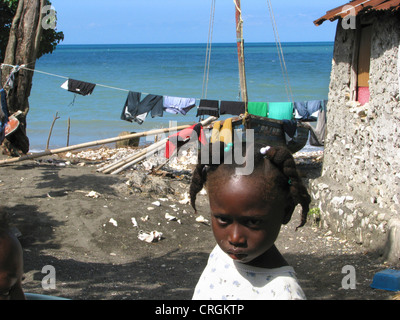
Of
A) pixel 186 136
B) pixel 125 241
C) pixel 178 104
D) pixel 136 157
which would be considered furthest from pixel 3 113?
pixel 125 241

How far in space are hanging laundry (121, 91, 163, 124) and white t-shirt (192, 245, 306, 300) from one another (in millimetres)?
9159

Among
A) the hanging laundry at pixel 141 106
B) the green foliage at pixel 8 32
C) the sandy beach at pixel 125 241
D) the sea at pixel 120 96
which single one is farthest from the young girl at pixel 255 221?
the green foliage at pixel 8 32

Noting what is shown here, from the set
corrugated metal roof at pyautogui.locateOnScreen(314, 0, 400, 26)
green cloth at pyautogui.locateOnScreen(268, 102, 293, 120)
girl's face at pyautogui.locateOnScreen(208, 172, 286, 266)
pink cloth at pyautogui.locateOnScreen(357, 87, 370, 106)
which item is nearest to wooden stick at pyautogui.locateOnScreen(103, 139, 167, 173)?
green cloth at pyautogui.locateOnScreen(268, 102, 293, 120)

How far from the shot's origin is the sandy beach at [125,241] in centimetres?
533

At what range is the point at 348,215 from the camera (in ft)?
22.4

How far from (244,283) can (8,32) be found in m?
11.1

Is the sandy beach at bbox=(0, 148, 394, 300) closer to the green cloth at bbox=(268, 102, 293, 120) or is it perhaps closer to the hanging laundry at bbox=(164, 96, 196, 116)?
the hanging laundry at bbox=(164, 96, 196, 116)

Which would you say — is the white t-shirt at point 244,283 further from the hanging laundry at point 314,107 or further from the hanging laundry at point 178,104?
the hanging laundry at point 314,107

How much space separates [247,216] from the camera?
1.90m

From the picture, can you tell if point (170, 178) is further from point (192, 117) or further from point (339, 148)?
point (192, 117)

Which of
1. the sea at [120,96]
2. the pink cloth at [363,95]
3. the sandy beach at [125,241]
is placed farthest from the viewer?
the sea at [120,96]

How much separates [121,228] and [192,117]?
52.2 ft

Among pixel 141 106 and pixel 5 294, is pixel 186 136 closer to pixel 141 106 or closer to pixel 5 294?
pixel 141 106

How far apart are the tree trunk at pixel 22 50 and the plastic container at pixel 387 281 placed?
7.32 m
